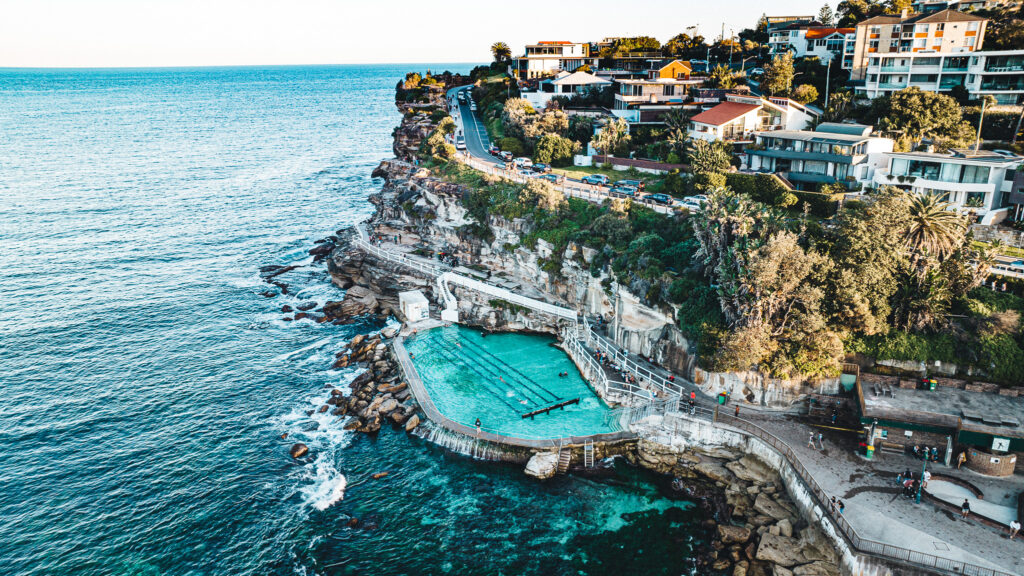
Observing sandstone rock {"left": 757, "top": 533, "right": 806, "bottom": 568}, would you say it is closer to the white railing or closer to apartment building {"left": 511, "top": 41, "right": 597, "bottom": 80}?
Answer: the white railing

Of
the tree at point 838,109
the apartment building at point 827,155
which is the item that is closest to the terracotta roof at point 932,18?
the tree at point 838,109

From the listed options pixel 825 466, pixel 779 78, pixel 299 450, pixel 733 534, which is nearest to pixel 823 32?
pixel 779 78

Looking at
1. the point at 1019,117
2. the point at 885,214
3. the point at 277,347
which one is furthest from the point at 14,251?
the point at 1019,117

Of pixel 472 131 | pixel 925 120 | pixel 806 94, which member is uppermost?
pixel 806 94

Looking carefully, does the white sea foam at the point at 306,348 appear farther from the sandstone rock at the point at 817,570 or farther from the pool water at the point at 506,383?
the sandstone rock at the point at 817,570

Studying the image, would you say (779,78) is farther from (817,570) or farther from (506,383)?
(817,570)

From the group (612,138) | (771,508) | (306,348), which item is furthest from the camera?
(612,138)
